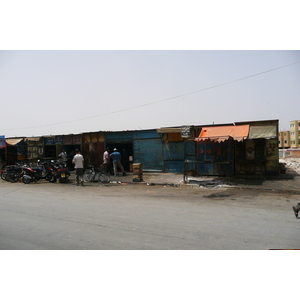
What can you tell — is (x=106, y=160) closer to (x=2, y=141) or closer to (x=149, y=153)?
(x=149, y=153)

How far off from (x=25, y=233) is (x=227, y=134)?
11.2m

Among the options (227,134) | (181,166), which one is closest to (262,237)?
(227,134)

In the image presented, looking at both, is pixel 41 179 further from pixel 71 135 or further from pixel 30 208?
pixel 30 208

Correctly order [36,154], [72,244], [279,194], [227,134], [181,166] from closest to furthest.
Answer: [72,244] < [279,194] < [227,134] < [181,166] < [36,154]

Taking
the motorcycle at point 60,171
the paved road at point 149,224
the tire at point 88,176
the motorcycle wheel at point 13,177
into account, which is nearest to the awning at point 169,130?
the tire at point 88,176

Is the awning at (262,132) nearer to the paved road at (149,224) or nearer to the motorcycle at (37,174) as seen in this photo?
the paved road at (149,224)

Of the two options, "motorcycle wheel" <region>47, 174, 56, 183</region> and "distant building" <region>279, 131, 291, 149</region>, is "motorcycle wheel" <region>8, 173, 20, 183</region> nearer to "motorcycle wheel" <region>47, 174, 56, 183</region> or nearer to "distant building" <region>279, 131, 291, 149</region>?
"motorcycle wheel" <region>47, 174, 56, 183</region>

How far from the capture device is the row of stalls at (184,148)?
15.4m

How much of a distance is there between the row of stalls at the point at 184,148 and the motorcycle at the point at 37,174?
5.22 m

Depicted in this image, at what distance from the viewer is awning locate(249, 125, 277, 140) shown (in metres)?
14.7

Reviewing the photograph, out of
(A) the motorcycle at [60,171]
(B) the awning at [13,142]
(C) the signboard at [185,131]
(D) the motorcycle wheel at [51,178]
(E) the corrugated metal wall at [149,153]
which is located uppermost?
(C) the signboard at [185,131]

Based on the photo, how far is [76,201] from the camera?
34.0ft

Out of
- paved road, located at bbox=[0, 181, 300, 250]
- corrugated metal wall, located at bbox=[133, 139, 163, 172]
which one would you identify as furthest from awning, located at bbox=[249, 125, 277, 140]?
corrugated metal wall, located at bbox=[133, 139, 163, 172]

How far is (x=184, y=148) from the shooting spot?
14961 mm
